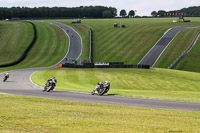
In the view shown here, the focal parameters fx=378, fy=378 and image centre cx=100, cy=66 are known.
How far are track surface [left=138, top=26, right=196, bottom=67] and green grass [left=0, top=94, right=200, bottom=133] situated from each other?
209 ft

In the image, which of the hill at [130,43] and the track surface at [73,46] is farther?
the track surface at [73,46]

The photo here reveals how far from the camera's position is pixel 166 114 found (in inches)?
782

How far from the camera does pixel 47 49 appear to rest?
108m

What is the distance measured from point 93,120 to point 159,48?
269 ft

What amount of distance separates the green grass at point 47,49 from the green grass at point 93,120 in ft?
214

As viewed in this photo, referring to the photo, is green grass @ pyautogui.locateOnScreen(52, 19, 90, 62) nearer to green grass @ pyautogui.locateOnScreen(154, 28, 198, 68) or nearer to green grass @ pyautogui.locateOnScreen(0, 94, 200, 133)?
green grass @ pyautogui.locateOnScreen(154, 28, 198, 68)

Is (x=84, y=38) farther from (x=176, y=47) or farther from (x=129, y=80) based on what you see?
(x=129, y=80)

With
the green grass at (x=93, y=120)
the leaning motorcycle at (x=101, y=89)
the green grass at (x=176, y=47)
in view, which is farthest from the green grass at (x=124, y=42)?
the green grass at (x=93, y=120)

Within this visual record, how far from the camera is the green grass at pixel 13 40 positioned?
101 metres

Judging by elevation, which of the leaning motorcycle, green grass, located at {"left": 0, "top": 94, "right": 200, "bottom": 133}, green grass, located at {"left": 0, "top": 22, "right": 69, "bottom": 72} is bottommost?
green grass, located at {"left": 0, "top": 22, "right": 69, "bottom": 72}

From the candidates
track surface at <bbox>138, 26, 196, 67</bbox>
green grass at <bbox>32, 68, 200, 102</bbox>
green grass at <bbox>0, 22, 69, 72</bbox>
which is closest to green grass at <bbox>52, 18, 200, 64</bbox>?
track surface at <bbox>138, 26, 196, 67</bbox>

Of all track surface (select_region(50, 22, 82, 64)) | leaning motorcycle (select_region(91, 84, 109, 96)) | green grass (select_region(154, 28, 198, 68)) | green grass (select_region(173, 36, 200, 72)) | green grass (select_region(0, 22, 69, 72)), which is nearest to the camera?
leaning motorcycle (select_region(91, 84, 109, 96))

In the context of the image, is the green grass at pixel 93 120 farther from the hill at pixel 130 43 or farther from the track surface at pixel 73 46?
the track surface at pixel 73 46

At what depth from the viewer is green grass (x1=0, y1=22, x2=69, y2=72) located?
93062 millimetres
